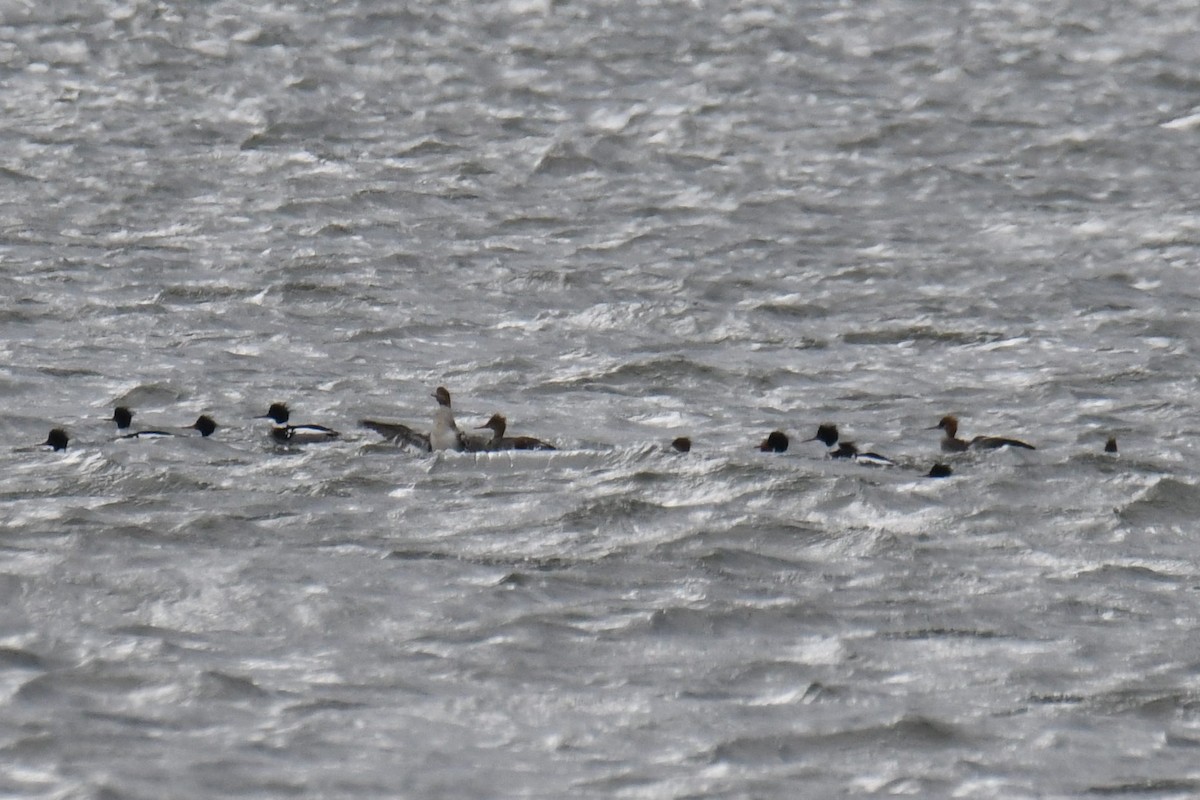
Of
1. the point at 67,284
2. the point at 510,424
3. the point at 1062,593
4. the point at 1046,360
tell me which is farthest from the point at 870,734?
the point at 67,284

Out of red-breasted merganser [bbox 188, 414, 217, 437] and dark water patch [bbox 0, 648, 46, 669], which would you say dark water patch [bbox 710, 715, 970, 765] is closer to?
dark water patch [bbox 0, 648, 46, 669]

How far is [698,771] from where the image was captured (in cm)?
830

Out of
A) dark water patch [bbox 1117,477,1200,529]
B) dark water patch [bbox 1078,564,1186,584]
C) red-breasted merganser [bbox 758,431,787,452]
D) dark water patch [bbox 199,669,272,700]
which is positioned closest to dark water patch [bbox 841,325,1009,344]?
red-breasted merganser [bbox 758,431,787,452]

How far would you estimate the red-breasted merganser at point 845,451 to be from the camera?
1280 centimetres

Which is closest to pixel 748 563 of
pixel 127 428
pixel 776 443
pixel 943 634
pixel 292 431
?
pixel 943 634

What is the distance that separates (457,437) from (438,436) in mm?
129

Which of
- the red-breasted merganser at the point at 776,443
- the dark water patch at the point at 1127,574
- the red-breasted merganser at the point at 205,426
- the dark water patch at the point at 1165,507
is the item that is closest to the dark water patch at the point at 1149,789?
the dark water patch at the point at 1127,574

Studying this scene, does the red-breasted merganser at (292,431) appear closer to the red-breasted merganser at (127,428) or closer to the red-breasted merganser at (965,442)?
the red-breasted merganser at (127,428)

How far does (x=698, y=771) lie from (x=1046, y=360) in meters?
8.06

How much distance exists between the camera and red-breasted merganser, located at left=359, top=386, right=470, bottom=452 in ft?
41.3

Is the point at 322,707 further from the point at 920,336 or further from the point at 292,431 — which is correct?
the point at 920,336

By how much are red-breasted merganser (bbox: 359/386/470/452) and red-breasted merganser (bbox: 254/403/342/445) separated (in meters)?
0.31

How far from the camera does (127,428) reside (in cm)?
1313

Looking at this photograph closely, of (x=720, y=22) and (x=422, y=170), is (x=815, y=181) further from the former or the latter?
(x=720, y=22)
